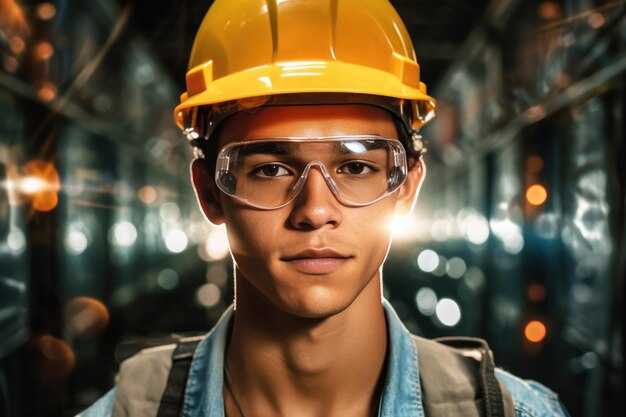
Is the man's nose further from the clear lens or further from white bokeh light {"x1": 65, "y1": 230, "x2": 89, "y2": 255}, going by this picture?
white bokeh light {"x1": 65, "y1": 230, "x2": 89, "y2": 255}

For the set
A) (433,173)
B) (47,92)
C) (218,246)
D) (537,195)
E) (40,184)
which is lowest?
(218,246)

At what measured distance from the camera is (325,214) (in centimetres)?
150

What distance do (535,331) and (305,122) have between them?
342 centimetres

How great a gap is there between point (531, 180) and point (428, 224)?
217 cm

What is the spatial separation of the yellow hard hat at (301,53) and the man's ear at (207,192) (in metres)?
0.16

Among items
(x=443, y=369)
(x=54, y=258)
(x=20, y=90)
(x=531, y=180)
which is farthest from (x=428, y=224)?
(x=443, y=369)

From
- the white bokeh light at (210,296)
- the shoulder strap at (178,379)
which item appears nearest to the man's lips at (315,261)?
the shoulder strap at (178,379)

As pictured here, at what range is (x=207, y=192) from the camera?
69.6 inches

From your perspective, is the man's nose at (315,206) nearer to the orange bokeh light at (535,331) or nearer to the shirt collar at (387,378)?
the shirt collar at (387,378)

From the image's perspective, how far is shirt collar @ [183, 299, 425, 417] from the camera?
1.71 metres

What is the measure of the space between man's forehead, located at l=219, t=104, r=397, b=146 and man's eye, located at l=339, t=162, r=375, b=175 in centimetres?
7

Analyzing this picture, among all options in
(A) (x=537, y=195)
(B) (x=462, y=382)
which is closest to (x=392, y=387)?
(B) (x=462, y=382)

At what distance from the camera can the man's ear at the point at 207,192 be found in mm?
1738

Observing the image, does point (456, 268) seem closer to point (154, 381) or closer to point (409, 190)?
point (409, 190)
